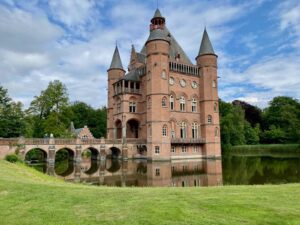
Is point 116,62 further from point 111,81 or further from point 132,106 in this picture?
point 132,106

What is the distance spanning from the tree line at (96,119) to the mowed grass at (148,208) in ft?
86.6

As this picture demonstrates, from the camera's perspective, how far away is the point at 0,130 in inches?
1172

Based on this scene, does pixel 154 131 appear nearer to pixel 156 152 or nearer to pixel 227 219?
pixel 156 152

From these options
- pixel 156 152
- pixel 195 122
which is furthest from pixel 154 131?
pixel 195 122

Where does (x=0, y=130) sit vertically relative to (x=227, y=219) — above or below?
above

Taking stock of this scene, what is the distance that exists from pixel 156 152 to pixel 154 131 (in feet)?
8.12

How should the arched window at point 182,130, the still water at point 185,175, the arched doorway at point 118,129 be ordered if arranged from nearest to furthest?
the still water at point 185,175 → the arched window at point 182,130 → the arched doorway at point 118,129

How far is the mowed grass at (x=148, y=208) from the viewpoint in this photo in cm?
507

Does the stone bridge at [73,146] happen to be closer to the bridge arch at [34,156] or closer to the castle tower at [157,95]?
the castle tower at [157,95]

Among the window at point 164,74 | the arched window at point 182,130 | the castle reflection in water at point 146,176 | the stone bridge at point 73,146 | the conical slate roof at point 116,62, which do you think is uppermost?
the conical slate roof at point 116,62

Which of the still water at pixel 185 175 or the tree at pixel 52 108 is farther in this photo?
the tree at pixel 52 108

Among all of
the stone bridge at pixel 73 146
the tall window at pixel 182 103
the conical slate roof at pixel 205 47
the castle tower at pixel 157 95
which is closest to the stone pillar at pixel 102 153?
the stone bridge at pixel 73 146

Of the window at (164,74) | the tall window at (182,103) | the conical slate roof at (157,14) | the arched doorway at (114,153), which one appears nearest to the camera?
the window at (164,74)

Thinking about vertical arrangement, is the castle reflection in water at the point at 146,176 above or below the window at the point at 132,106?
below
